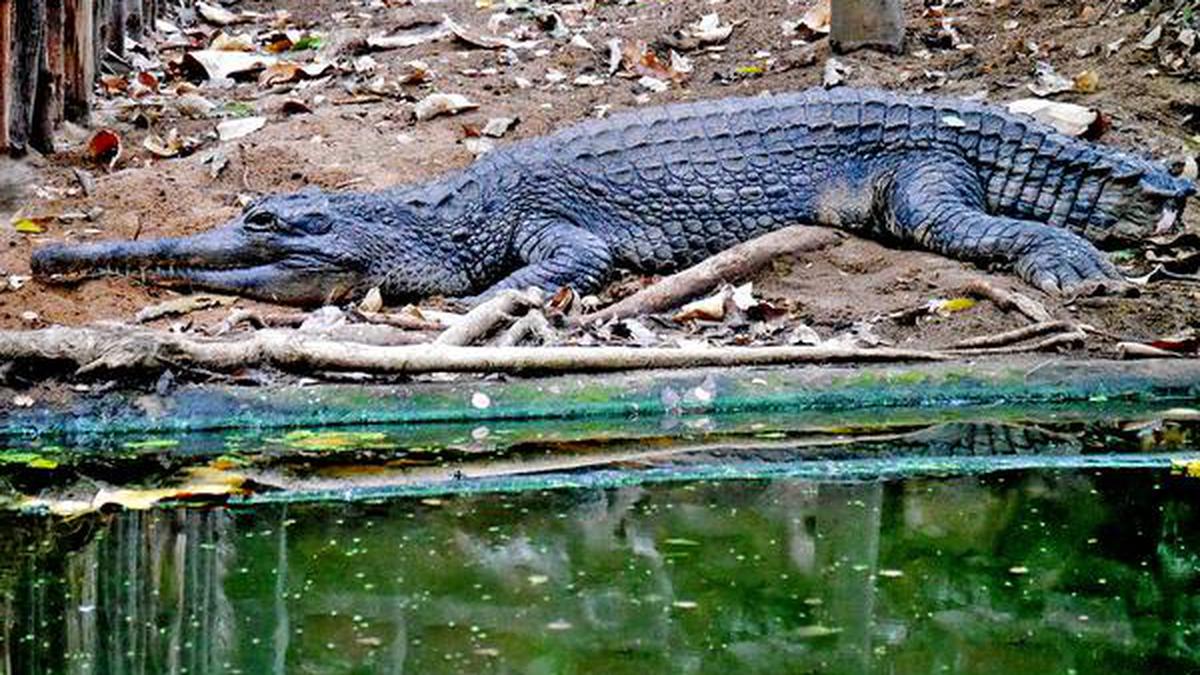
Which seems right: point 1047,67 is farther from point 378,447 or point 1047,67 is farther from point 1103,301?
point 378,447

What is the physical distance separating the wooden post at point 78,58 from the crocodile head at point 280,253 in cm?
157

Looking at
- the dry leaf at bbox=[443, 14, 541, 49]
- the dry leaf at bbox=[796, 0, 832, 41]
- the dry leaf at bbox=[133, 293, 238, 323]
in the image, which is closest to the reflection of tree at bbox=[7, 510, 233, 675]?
the dry leaf at bbox=[133, 293, 238, 323]

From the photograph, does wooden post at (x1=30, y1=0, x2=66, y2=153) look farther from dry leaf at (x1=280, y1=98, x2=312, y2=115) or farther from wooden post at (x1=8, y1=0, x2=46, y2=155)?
dry leaf at (x1=280, y1=98, x2=312, y2=115)

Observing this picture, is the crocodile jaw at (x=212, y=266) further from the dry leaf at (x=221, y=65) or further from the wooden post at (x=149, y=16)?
the wooden post at (x=149, y=16)

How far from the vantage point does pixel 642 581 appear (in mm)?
3994

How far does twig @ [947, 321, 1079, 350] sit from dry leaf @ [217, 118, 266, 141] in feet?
13.5

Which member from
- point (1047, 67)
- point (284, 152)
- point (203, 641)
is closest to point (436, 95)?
point (284, 152)

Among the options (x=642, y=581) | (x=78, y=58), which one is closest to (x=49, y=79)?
(x=78, y=58)

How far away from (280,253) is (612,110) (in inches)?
94.1

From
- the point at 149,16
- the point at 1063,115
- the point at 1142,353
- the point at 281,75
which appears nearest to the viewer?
the point at 1142,353

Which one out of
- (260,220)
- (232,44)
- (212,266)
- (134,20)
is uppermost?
(260,220)

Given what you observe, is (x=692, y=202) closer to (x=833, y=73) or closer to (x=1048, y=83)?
(x=833, y=73)

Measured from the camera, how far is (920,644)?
3.59 metres

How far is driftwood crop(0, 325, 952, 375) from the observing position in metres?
5.62
